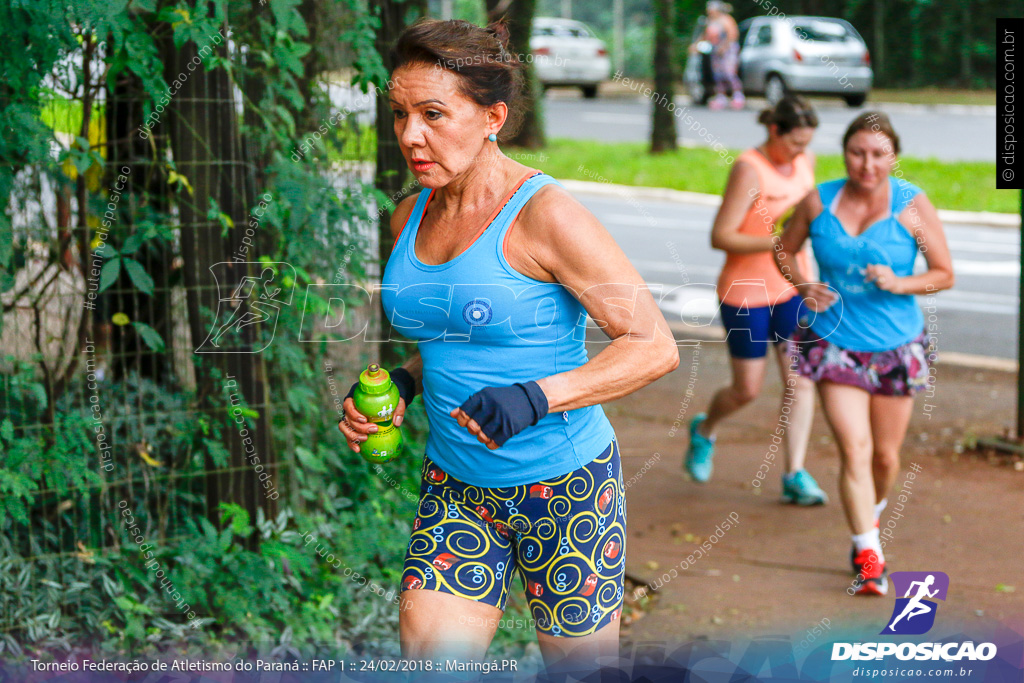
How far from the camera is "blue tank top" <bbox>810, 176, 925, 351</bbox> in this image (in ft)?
14.0

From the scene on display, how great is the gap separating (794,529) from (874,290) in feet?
4.30

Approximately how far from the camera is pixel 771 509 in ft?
17.5

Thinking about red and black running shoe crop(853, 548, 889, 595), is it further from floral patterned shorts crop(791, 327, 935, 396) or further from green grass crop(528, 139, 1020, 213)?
green grass crop(528, 139, 1020, 213)

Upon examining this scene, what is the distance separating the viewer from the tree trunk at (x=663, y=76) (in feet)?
49.1

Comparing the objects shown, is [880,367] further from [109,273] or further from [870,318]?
[109,273]

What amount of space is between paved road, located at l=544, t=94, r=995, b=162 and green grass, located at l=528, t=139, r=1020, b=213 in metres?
1.07

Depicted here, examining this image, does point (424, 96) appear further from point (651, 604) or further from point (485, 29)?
point (651, 604)

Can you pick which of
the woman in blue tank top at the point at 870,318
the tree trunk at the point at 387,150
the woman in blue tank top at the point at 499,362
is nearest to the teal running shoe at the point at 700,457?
the woman in blue tank top at the point at 870,318

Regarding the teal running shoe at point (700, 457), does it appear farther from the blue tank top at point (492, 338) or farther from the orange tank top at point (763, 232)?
the blue tank top at point (492, 338)

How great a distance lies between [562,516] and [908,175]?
14.2 m

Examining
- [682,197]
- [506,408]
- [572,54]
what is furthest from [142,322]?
[572,54]

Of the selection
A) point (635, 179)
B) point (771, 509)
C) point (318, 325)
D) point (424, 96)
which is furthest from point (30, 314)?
point (635, 179)

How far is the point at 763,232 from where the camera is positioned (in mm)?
5391

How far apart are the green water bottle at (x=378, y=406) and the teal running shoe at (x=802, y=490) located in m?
3.13
